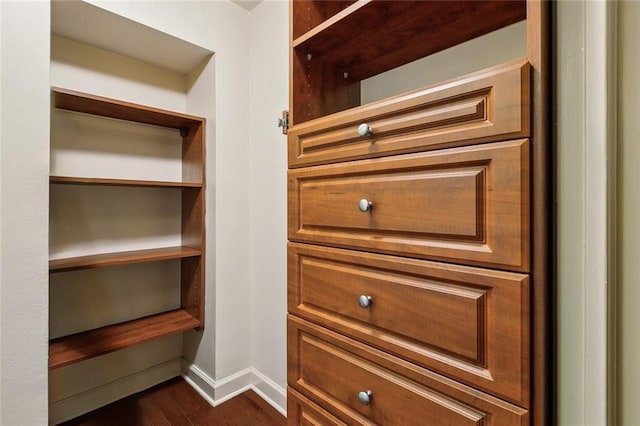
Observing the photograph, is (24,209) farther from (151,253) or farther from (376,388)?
(376,388)

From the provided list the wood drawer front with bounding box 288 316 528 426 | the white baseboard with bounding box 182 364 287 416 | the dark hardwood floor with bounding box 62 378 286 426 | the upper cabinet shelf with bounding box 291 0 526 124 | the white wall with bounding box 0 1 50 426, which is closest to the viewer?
the wood drawer front with bounding box 288 316 528 426

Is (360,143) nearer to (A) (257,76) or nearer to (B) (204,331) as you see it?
(A) (257,76)

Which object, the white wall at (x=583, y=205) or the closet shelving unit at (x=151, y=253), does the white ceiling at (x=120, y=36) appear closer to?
the closet shelving unit at (x=151, y=253)

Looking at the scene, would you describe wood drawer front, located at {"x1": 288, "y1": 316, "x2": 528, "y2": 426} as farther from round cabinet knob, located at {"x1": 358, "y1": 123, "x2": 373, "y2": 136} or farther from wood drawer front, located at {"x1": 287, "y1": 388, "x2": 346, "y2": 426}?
round cabinet knob, located at {"x1": 358, "y1": 123, "x2": 373, "y2": 136}

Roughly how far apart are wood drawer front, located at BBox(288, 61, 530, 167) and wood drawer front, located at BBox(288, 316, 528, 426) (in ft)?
→ 1.40

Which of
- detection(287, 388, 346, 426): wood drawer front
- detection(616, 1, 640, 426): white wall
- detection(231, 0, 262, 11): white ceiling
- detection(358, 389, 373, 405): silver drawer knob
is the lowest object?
detection(287, 388, 346, 426): wood drawer front

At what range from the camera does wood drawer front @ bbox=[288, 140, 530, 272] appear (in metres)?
0.47

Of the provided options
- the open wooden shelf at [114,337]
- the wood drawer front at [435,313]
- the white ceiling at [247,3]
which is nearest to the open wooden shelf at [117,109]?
the white ceiling at [247,3]

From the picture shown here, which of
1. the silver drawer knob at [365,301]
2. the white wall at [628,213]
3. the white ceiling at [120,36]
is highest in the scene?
the white ceiling at [120,36]

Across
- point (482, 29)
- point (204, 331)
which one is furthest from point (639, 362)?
point (204, 331)

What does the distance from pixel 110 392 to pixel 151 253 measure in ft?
2.52

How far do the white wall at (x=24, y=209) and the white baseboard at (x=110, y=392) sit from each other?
580 millimetres

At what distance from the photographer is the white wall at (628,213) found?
392 mm

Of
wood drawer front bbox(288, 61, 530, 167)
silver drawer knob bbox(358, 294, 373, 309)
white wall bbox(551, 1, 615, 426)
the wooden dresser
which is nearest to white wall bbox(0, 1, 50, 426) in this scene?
the wooden dresser
